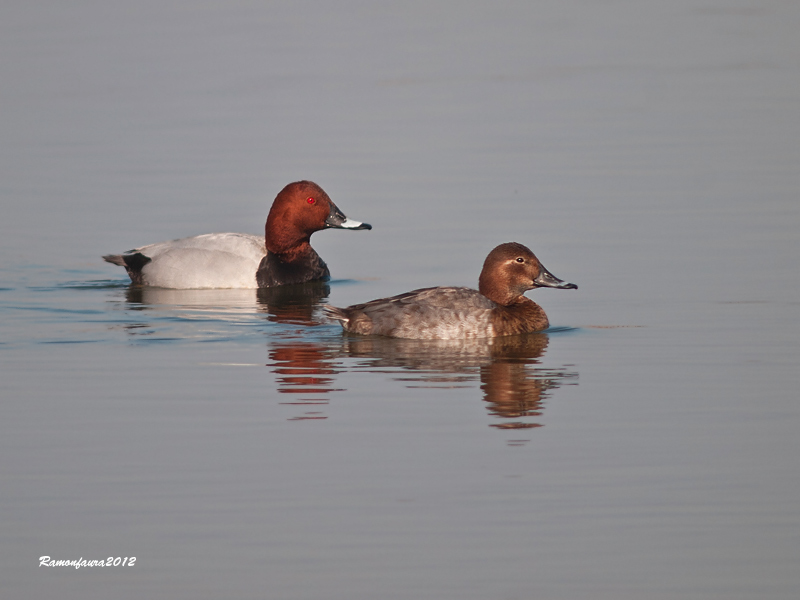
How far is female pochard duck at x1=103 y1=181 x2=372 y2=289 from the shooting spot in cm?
1337

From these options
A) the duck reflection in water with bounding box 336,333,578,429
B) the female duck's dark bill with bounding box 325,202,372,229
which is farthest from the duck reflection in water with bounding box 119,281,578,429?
the female duck's dark bill with bounding box 325,202,372,229

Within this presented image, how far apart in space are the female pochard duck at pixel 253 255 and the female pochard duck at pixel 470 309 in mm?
3140

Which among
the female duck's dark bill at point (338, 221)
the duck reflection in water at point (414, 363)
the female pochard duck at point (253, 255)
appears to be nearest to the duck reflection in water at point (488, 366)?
the duck reflection in water at point (414, 363)

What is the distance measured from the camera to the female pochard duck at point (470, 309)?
10.1 meters

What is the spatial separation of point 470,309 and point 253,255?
409cm

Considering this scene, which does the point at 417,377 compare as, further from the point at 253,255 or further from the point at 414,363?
the point at 253,255

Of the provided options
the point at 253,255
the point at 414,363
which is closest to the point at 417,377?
the point at 414,363

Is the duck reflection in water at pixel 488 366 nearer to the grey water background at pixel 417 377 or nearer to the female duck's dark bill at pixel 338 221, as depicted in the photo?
the grey water background at pixel 417 377

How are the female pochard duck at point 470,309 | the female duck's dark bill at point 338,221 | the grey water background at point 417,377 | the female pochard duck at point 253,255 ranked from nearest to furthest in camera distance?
the grey water background at point 417,377
the female pochard duck at point 470,309
the female pochard duck at point 253,255
the female duck's dark bill at point 338,221

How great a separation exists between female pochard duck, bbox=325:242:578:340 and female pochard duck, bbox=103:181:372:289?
314cm

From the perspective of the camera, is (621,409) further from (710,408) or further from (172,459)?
(172,459)

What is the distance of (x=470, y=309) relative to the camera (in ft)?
33.4

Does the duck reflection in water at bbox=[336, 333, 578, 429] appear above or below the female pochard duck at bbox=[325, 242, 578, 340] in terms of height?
below

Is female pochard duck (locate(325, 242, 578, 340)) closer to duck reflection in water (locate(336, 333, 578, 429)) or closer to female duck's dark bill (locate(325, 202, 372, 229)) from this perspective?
duck reflection in water (locate(336, 333, 578, 429))
